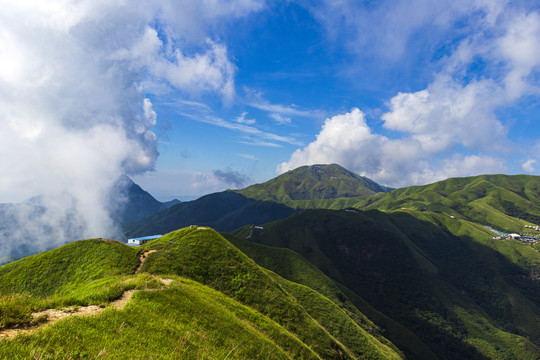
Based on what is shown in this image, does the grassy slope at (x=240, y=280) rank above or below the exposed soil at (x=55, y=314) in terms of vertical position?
below

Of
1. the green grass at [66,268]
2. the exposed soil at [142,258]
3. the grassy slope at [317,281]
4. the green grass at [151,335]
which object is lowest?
the grassy slope at [317,281]

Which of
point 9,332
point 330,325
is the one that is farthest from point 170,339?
point 330,325

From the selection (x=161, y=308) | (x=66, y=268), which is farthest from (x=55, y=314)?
(x=66, y=268)

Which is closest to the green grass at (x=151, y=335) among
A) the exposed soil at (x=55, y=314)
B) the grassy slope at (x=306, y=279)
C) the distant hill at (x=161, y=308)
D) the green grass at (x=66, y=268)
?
the distant hill at (x=161, y=308)

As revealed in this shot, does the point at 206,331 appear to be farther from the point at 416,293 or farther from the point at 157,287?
the point at 416,293

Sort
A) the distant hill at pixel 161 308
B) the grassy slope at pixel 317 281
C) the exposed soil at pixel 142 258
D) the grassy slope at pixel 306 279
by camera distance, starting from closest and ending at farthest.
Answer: the distant hill at pixel 161 308 < the exposed soil at pixel 142 258 < the grassy slope at pixel 306 279 < the grassy slope at pixel 317 281

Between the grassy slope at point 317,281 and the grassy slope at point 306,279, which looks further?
the grassy slope at point 317,281

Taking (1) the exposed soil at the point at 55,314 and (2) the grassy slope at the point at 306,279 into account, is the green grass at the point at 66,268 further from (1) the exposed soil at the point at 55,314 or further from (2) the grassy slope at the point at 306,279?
(2) the grassy slope at the point at 306,279

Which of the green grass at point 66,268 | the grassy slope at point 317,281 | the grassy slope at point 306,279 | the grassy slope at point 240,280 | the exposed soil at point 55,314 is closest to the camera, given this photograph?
the exposed soil at point 55,314

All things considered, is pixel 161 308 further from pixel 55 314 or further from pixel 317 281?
pixel 317 281
